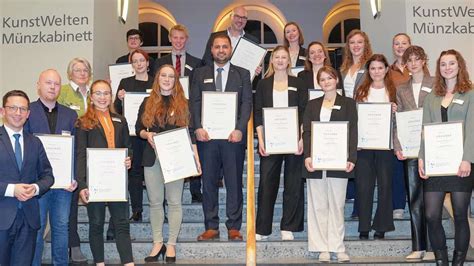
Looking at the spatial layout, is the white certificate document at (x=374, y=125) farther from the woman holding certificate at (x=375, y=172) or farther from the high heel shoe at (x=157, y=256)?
the high heel shoe at (x=157, y=256)

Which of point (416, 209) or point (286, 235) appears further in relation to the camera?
point (286, 235)

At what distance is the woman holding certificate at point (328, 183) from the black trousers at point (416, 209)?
1.98 ft

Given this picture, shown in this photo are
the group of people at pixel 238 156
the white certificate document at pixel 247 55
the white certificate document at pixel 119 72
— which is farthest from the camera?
the white certificate document at pixel 119 72

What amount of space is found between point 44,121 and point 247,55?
264 cm

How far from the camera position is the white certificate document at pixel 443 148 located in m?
5.21

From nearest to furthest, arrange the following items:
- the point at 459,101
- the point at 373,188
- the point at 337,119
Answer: the point at 459,101 < the point at 337,119 < the point at 373,188

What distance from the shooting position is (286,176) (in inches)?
243

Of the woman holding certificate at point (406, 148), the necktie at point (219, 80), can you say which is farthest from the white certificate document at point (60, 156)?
the woman holding certificate at point (406, 148)

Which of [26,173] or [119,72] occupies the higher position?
[119,72]

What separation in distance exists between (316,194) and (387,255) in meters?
0.90

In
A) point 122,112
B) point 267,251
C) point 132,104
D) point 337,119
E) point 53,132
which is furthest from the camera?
point 122,112

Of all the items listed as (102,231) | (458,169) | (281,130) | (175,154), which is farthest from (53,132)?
(458,169)

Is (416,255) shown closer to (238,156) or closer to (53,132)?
(238,156)

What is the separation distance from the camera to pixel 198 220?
22.2 ft
